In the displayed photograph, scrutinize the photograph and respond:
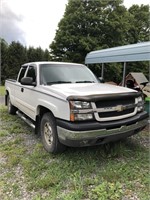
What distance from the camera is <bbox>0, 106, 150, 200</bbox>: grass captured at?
2.75 meters

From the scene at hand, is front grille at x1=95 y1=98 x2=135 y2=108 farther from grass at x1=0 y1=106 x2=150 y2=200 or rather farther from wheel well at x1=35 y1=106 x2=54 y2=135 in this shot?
wheel well at x1=35 y1=106 x2=54 y2=135

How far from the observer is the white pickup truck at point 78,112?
3.17 m

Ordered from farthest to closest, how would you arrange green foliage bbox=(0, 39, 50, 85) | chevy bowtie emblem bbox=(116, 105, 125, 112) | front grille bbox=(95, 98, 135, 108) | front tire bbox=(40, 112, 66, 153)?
green foliage bbox=(0, 39, 50, 85)
front tire bbox=(40, 112, 66, 153)
chevy bowtie emblem bbox=(116, 105, 125, 112)
front grille bbox=(95, 98, 135, 108)

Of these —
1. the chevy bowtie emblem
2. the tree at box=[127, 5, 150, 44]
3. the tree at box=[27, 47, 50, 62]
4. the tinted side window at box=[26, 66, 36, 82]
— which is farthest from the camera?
the tree at box=[127, 5, 150, 44]

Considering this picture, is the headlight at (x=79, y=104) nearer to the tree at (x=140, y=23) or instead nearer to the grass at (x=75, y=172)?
the grass at (x=75, y=172)

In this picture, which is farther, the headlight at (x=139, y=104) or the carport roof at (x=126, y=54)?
the carport roof at (x=126, y=54)

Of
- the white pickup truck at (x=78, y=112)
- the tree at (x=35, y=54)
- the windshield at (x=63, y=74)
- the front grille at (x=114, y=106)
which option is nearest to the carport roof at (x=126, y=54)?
the windshield at (x=63, y=74)

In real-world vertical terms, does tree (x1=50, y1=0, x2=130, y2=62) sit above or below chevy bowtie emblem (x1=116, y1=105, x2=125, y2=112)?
above

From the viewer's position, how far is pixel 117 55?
970 cm

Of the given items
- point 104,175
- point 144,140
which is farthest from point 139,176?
point 144,140

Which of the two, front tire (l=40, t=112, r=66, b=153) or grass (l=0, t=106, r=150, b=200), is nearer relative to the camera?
grass (l=0, t=106, r=150, b=200)

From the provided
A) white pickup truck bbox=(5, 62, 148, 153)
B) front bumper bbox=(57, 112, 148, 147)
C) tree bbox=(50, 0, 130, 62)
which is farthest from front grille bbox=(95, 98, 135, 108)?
tree bbox=(50, 0, 130, 62)

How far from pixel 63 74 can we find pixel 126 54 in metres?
5.14

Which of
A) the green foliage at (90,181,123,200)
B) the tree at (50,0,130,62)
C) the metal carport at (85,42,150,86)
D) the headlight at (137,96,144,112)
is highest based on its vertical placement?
the tree at (50,0,130,62)
